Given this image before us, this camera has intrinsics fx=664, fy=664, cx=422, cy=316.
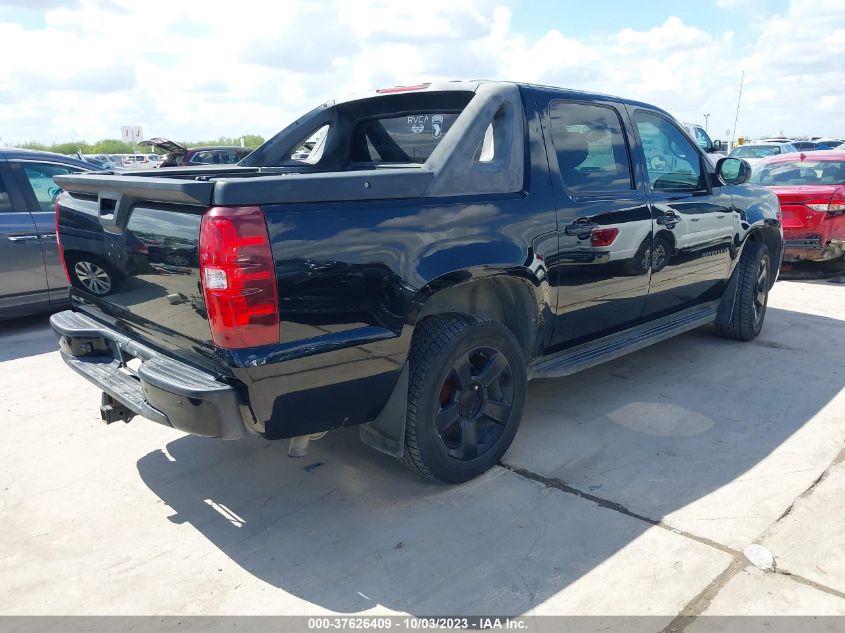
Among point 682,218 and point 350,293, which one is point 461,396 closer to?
point 350,293

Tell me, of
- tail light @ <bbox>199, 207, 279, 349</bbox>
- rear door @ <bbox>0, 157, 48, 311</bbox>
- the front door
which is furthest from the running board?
rear door @ <bbox>0, 157, 48, 311</bbox>

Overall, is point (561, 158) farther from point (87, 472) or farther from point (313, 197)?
point (87, 472)

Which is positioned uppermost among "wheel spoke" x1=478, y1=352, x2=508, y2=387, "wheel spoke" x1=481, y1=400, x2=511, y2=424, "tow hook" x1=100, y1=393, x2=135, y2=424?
"wheel spoke" x1=478, y1=352, x2=508, y2=387

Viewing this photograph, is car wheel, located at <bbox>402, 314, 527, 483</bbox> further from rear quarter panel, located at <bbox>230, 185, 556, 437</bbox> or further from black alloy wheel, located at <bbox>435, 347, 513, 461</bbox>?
rear quarter panel, located at <bbox>230, 185, 556, 437</bbox>

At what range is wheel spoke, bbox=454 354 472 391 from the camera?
314 centimetres

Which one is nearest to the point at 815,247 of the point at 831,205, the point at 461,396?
the point at 831,205

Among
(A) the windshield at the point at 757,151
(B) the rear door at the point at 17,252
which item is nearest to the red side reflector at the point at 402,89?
(B) the rear door at the point at 17,252

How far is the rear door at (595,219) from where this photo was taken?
359 cm

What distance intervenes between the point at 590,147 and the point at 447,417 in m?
1.85

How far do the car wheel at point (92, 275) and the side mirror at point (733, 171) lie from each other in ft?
13.9

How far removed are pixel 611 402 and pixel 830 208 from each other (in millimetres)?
5287

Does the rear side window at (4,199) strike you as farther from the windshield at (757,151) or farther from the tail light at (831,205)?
the windshield at (757,151)

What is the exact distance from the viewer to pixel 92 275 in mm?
3238

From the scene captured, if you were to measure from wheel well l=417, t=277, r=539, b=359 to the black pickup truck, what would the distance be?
0.5 inches
